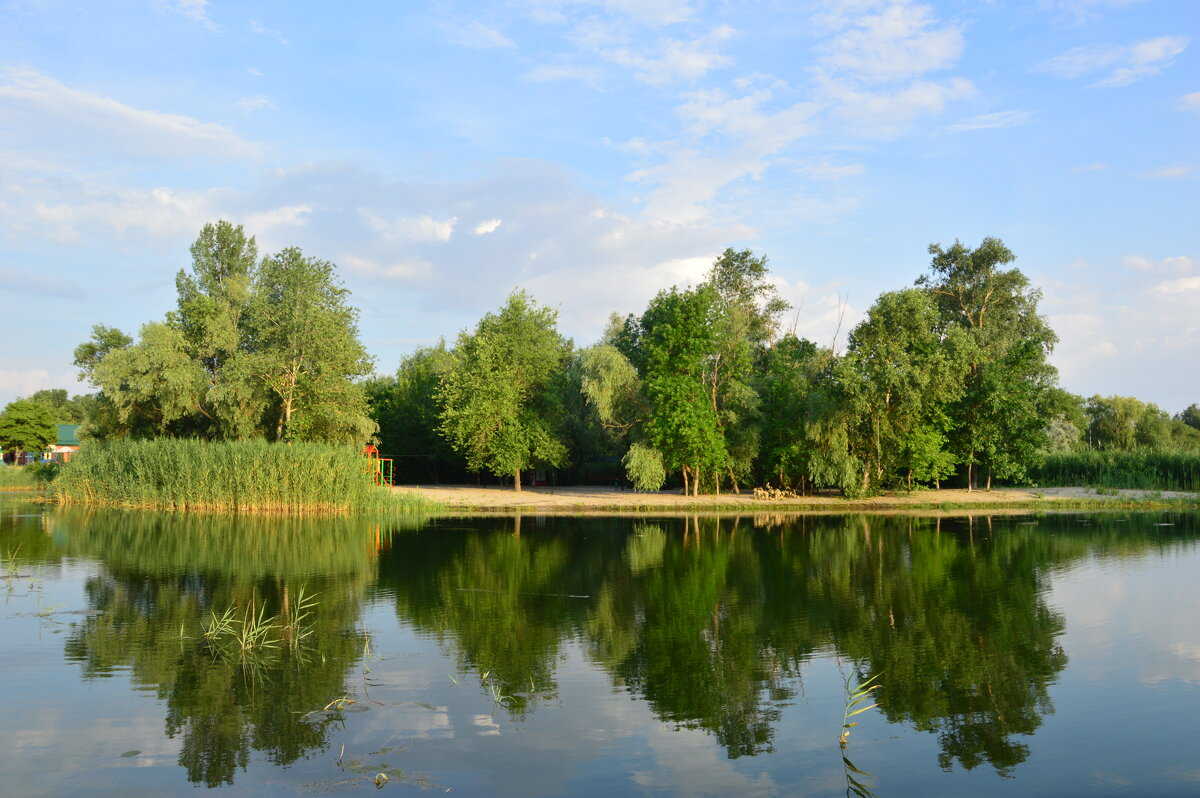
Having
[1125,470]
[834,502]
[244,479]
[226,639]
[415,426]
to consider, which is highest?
[415,426]

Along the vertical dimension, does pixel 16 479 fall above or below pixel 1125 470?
below

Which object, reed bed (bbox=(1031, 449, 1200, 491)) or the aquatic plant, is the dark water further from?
reed bed (bbox=(1031, 449, 1200, 491))

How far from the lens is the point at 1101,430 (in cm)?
7738

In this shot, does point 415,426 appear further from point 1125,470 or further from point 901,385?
point 1125,470

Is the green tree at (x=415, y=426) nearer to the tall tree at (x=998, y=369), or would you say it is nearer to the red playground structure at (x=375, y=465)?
the red playground structure at (x=375, y=465)

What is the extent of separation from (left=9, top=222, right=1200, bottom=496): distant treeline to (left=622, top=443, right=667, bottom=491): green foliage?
115 mm

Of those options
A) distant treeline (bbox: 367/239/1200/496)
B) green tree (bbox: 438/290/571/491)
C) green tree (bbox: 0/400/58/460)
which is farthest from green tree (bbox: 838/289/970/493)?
green tree (bbox: 0/400/58/460)

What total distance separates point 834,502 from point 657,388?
10.3m

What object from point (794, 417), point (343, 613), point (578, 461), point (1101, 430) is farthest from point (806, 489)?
point (1101, 430)

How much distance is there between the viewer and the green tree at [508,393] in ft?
147

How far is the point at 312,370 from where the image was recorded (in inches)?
1590

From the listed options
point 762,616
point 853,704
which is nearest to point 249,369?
point 762,616

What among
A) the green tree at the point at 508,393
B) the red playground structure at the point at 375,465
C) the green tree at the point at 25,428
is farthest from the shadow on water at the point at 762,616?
the green tree at the point at 25,428

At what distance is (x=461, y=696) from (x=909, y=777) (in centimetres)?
491
